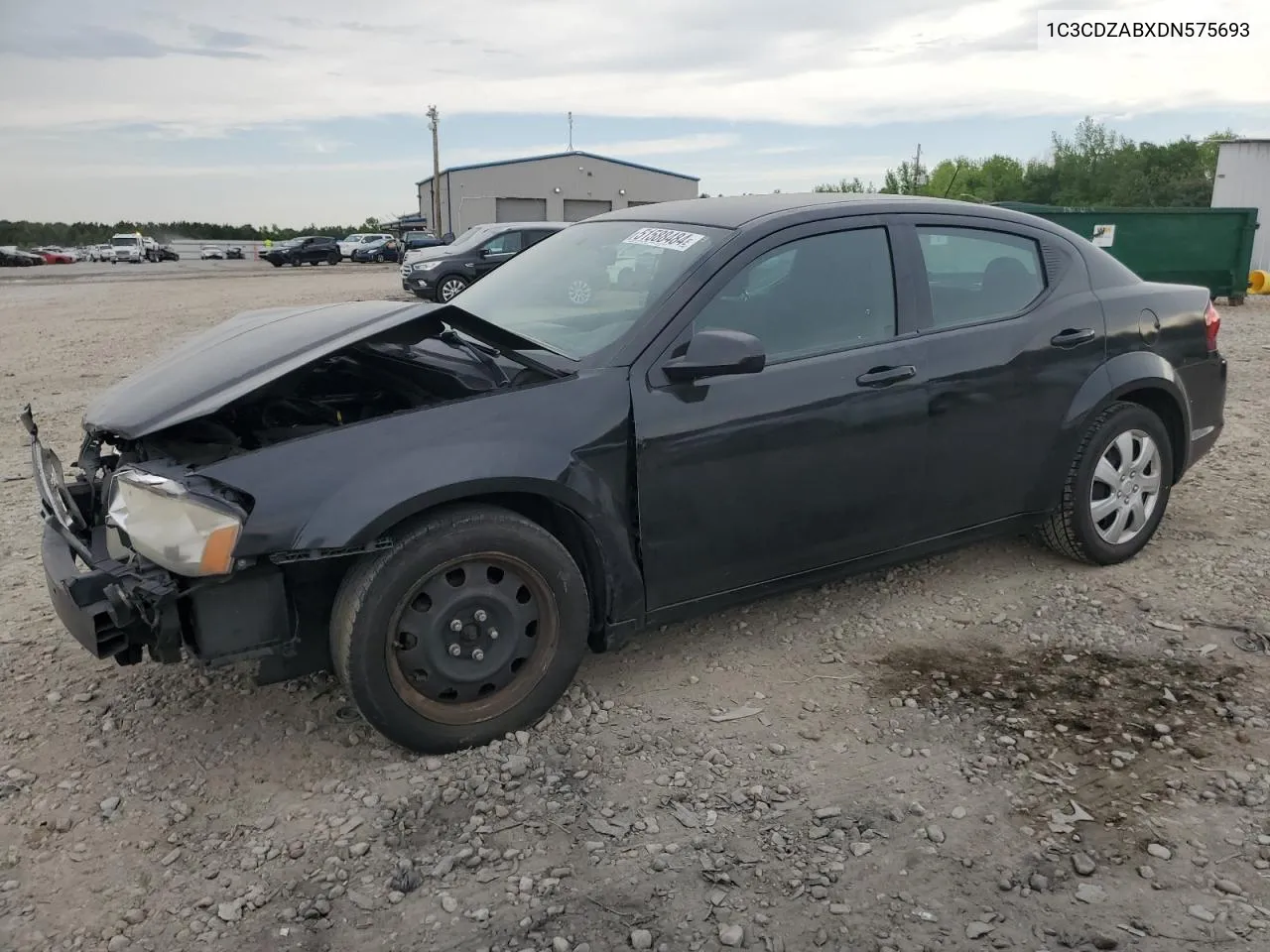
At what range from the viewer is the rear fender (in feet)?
13.5

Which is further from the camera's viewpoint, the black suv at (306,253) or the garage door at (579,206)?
the garage door at (579,206)

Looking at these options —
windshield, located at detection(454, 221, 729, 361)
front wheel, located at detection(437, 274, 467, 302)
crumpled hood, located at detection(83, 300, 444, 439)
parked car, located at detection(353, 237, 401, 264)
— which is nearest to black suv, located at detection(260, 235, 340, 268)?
parked car, located at detection(353, 237, 401, 264)

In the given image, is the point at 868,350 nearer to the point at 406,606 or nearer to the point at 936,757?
the point at 936,757

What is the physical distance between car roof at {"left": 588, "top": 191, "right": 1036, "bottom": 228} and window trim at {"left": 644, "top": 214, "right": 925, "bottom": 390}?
0.07 meters

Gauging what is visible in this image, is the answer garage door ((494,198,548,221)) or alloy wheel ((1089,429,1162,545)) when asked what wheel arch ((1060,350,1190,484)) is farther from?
garage door ((494,198,548,221))

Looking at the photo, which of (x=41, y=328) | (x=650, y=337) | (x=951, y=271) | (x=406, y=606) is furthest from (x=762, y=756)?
(x=41, y=328)

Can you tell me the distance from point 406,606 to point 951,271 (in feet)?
8.29

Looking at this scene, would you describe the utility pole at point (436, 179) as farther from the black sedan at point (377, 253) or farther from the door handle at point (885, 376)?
the door handle at point (885, 376)

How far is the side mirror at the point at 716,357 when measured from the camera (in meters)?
3.05

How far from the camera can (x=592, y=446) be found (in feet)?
10.00

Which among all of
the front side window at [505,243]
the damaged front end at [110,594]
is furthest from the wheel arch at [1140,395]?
the front side window at [505,243]

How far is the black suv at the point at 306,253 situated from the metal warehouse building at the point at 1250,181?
38354mm

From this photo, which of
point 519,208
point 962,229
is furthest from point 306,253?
point 962,229

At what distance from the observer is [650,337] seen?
321 centimetres
